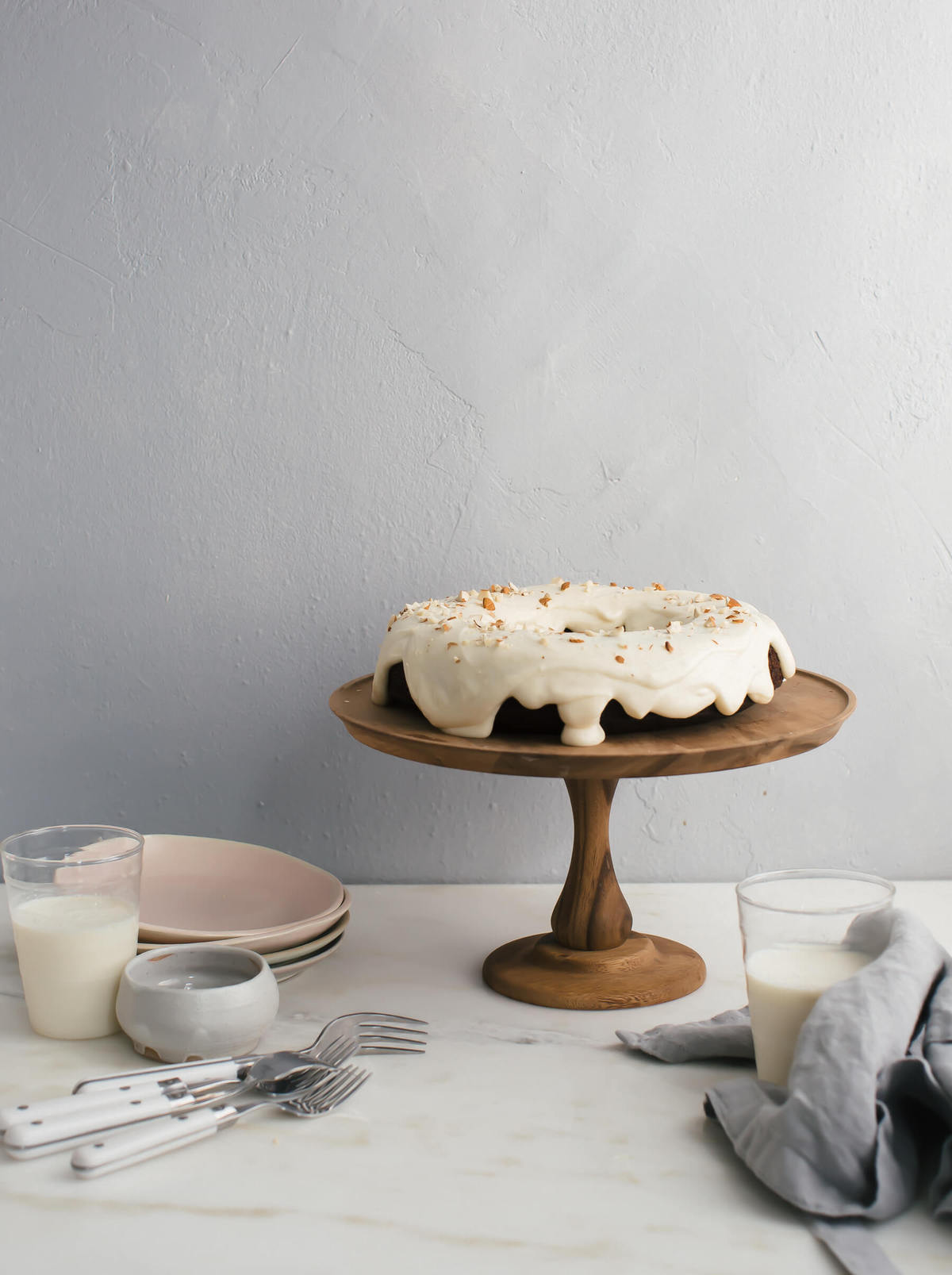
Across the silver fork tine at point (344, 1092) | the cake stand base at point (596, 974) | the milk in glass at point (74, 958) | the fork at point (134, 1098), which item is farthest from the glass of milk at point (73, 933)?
the cake stand base at point (596, 974)

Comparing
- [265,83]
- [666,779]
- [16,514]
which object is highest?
[265,83]

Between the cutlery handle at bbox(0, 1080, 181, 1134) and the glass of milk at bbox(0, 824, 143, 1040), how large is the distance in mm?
137

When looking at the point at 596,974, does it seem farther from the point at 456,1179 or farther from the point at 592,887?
the point at 456,1179

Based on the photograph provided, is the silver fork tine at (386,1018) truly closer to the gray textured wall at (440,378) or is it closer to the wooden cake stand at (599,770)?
the wooden cake stand at (599,770)

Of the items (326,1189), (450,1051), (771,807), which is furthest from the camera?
(771,807)

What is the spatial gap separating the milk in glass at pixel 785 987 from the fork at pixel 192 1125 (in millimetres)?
294

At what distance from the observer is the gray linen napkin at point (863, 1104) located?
65 centimetres

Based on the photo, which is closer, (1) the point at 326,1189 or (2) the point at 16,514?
(1) the point at 326,1189

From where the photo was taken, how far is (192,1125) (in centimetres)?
74

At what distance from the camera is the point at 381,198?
1.25m

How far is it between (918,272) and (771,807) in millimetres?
635

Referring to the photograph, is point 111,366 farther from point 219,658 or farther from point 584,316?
point 584,316

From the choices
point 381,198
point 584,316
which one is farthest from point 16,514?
point 584,316

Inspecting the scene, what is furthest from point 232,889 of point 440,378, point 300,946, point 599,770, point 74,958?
point 440,378
